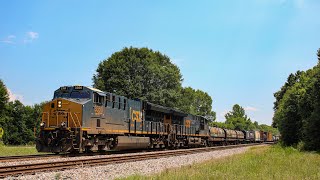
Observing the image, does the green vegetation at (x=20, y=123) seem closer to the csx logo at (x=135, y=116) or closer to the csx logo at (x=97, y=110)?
the csx logo at (x=135, y=116)

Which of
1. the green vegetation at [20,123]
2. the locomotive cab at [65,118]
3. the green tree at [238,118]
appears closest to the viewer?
the locomotive cab at [65,118]

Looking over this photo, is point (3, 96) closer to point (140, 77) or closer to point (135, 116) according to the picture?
point (140, 77)

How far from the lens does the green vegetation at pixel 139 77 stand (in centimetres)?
4362

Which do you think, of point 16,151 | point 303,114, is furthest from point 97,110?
point 303,114

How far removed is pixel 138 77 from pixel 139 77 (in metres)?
0.13

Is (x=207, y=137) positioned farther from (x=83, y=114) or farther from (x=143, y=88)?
(x=83, y=114)

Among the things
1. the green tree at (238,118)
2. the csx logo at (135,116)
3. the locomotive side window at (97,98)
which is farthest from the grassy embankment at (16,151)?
the green tree at (238,118)

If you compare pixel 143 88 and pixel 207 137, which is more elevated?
pixel 143 88

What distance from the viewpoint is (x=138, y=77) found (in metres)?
43.8

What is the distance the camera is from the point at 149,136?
2653 centimetres

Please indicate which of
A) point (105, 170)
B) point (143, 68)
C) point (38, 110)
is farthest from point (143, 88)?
point (38, 110)

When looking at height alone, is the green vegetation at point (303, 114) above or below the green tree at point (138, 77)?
below

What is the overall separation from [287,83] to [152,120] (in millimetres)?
53971

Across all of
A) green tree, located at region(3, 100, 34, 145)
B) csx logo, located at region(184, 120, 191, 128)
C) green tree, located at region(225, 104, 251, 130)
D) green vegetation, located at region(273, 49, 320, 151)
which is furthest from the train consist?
green tree, located at region(225, 104, 251, 130)
